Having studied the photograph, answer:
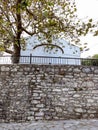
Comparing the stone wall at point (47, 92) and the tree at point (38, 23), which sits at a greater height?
the tree at point (38, 23)

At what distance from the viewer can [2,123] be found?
741 cm

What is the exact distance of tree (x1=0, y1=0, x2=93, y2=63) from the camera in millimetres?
9266

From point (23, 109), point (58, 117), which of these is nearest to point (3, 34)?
point (23, 109)

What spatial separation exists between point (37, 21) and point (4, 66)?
280 centimetres

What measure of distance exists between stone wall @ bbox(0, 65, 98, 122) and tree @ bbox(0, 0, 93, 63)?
1842mm

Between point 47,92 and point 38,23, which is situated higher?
point 38,23

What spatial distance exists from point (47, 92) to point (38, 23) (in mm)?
3447

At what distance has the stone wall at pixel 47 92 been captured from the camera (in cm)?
764

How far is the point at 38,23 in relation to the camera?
9.64 metres

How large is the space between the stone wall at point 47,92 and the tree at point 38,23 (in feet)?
6.04

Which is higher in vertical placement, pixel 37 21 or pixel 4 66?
pixel 37 21

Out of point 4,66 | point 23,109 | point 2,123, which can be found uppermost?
point 4,66

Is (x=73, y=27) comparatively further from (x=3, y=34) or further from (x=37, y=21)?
(x=3, y=34)

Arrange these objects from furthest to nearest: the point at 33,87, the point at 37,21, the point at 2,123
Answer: the point at 37,21 < the point at 33,87 < the point at 2,123
